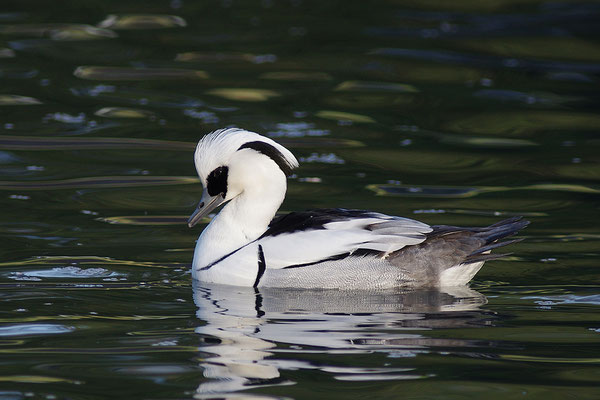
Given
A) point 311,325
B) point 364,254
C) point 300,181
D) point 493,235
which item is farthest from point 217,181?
point 300,181

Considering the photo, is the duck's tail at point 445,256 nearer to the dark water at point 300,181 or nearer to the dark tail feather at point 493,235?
the dark tail feather at point 493,235

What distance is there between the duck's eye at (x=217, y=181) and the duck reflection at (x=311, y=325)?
2.24 ft

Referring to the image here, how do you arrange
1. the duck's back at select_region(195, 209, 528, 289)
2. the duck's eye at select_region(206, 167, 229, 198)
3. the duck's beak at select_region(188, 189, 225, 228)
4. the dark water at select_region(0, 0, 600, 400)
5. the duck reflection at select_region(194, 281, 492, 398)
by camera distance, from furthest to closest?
1. the duck's beak at select_region(188, 189, 225, 228)
2. the duck's eye at select_region(206, 167, 229, 198)
3. the duck's back at select_region(195, 209, 528, 289)
4. the dark water at select_region(0, 0, 600, 400)
5. the duck reflection at select_region(194, 281, 492, 398)

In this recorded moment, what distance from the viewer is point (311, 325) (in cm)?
712

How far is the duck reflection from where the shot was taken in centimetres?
624

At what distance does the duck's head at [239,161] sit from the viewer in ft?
27.2

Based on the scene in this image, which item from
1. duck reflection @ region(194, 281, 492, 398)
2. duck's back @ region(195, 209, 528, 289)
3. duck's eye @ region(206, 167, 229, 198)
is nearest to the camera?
duck reflection @ region(194, 281, 492, 398)

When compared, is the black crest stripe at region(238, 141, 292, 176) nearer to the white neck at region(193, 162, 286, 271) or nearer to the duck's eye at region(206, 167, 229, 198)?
the white neck at region(193, 162, 286, 271)

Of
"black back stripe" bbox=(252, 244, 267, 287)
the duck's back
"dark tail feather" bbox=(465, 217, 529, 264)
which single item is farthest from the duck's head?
"dark tail feather" bbox=(465, 217, 529, 264)

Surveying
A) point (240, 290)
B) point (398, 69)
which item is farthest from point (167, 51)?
point (240, 290)

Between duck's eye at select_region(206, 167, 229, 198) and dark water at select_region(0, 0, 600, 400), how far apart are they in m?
0.73

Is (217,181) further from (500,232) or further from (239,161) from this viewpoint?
(500,232)

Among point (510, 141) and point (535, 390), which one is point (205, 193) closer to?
point (535, 390)

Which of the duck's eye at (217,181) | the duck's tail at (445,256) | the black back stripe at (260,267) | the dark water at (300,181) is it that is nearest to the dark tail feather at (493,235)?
the duck's tail at (445,256)
